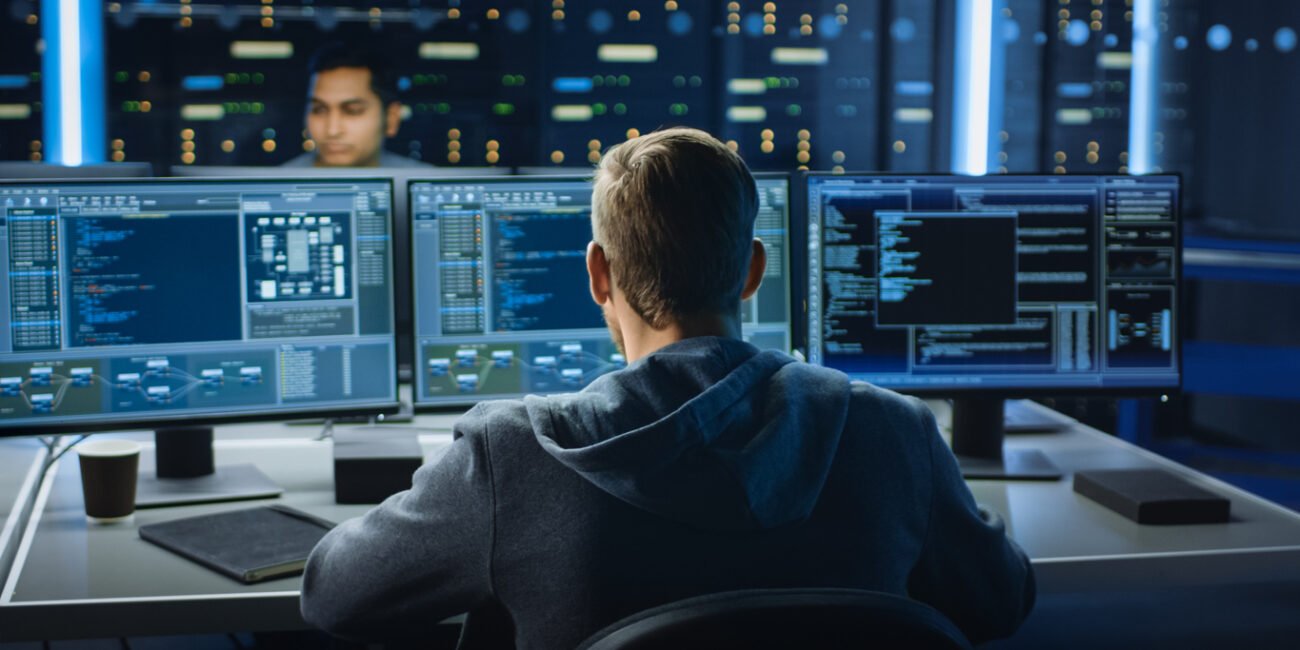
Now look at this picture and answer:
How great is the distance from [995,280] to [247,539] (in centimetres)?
119

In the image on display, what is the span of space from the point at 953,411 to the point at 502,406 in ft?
3.89

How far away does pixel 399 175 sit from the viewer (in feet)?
7.35

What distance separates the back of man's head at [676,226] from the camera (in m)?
1.12

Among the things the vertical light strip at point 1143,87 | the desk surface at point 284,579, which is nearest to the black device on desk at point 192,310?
the desk surface at point 284,579

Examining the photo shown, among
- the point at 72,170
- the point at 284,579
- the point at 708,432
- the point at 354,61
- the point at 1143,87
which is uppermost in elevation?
the point at 1143,87

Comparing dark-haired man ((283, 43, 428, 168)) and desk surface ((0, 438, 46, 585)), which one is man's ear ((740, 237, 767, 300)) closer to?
desk surface ((0, 438, 46, 585))

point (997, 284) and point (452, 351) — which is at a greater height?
point (997, 284)

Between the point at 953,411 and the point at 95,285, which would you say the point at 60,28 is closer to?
the point at 95,285

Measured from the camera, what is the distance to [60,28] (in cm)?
337

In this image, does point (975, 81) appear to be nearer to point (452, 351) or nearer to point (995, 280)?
point (995, 280)

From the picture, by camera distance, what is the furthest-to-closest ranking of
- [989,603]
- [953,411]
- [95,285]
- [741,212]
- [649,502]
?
[953,411] → [95,285] → [989,603] → [741,212] → [649,502]

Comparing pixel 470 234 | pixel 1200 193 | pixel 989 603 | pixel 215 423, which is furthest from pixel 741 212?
pixel 1200 193

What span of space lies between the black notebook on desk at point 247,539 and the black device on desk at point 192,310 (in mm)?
143

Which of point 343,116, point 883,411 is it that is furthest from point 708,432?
point 343,116
